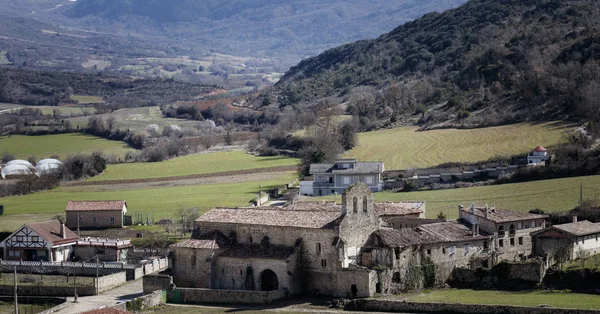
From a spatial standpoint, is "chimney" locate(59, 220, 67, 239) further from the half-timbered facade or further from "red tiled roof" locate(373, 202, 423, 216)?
"red tiled roof" locate(373, 202, 423, 216)

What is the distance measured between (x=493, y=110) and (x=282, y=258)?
6290 centimetres

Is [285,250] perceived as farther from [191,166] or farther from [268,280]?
[191,166]

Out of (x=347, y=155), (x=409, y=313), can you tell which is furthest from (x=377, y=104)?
(x=409, y=313)

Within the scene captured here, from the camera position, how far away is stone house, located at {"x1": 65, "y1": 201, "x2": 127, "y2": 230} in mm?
82750

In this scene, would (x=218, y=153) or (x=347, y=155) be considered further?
(x=218, y=153)

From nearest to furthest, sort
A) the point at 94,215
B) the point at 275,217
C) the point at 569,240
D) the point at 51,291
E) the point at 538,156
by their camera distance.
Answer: the point at 569,240
the point at 275,217
the point at 51,291
the point at 94,215
the point at 538,156

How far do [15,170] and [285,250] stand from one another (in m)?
62.5

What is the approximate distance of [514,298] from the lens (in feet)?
172

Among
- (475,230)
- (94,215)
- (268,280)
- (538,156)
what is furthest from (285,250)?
(538,156)

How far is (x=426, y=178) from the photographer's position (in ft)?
294

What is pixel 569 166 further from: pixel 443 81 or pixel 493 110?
pixel 443 81

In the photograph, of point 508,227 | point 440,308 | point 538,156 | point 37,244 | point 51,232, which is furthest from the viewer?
point 538,156

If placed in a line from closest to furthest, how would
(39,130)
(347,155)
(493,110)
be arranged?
(347,155) → (493,110) → (39,130)

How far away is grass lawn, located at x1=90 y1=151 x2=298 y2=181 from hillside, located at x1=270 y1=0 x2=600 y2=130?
54.8 feet
